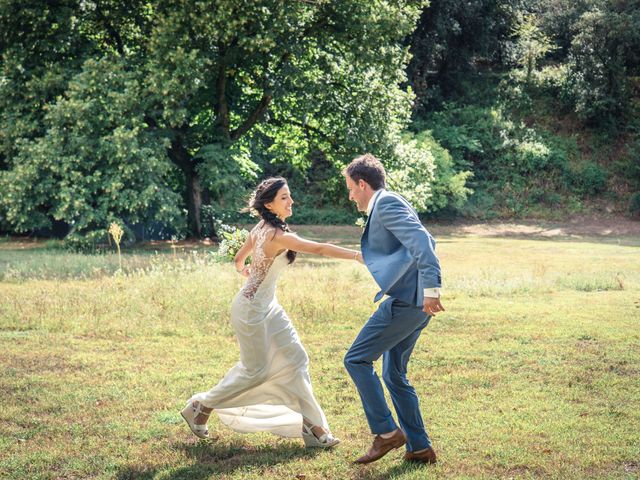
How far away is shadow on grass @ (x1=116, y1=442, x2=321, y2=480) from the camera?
6293 mm

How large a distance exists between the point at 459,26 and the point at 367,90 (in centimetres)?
1536

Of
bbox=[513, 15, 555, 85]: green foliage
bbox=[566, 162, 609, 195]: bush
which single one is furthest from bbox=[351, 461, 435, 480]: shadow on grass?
bbox=[513, 15, 555, 85]: green foliage

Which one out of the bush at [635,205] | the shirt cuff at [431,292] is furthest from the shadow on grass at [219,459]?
the bush at [635,205]

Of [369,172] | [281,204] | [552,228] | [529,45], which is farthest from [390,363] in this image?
[529,45]

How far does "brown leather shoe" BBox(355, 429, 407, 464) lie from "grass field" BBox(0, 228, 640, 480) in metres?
0.12

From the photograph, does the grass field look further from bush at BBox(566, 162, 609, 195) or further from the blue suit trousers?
bush at BBox(566, 162, 609, 195)

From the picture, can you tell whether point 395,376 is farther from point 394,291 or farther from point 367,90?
point 367,90

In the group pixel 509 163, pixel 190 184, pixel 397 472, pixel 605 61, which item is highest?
pixel 605 61

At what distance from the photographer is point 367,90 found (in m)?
26.8

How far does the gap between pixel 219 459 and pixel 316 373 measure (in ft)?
10.3

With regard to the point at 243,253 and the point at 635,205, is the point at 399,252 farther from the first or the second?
the point at 635,205

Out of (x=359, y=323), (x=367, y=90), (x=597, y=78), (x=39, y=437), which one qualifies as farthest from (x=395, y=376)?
(x=597, y=78)

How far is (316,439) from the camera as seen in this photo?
6910 mm

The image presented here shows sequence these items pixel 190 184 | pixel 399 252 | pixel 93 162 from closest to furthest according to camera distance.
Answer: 1. pixel 399 252
2. pixel 93 162
3. pixel 190 184
